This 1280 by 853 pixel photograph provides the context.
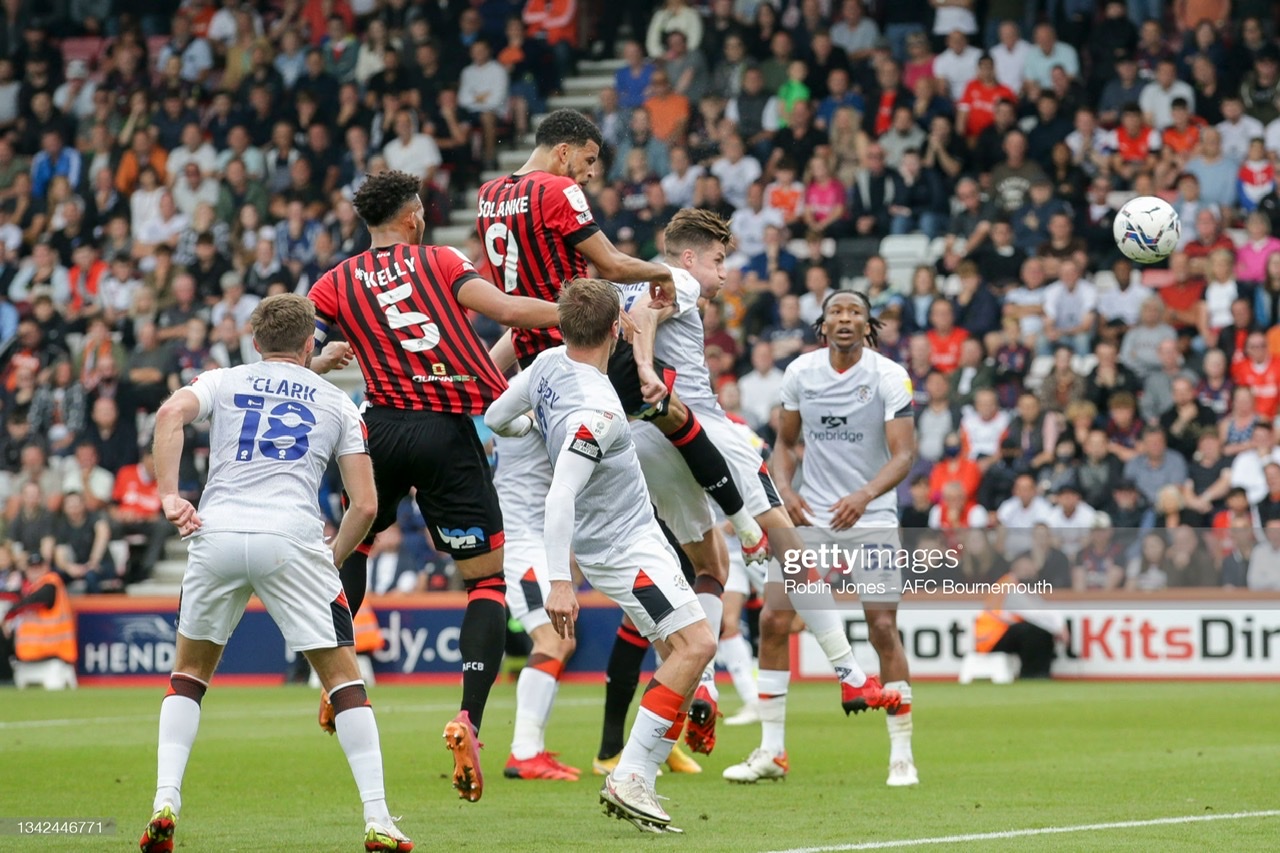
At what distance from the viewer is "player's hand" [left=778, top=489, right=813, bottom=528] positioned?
9.74m

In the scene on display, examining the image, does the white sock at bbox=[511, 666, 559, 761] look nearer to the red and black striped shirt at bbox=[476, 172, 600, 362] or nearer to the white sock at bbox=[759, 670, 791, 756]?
the white sock at bbox=[759, 670, 791, 756]

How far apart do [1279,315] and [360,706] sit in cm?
1357

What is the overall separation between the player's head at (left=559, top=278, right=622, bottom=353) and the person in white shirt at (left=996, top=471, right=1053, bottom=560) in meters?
9.96

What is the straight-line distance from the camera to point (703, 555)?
956cm

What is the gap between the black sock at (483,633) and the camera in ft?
26.5

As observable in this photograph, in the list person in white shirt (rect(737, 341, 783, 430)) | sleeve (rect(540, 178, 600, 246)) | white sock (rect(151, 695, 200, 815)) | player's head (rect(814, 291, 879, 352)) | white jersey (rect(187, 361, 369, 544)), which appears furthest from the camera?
person in white shirt (rect(737, 341, 783, 430))

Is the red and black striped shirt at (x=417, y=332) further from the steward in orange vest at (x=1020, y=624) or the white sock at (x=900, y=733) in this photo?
the steward in orange vest at (x=1020, y=624)

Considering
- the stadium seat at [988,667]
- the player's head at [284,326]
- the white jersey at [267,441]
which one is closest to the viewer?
the white jersey at [267,441]

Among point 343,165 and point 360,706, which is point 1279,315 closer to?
point 343,165

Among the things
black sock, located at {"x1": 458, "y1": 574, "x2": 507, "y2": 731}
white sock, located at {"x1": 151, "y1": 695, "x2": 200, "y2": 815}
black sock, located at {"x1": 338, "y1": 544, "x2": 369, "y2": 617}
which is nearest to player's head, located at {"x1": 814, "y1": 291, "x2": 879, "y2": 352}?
black sock, located at {"x1": 458, "y1": 574, "x2": 507, "y2": 731}

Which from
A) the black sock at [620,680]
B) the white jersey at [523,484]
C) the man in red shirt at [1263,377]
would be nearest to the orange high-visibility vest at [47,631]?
the white jersey at [523,484]

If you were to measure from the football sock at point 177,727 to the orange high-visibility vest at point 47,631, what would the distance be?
40.0 feet

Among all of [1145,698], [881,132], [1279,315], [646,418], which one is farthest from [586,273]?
[881,132]

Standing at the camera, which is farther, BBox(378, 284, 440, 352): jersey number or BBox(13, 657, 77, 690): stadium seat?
BBox(13, 657, 77, 690): stadium seat
